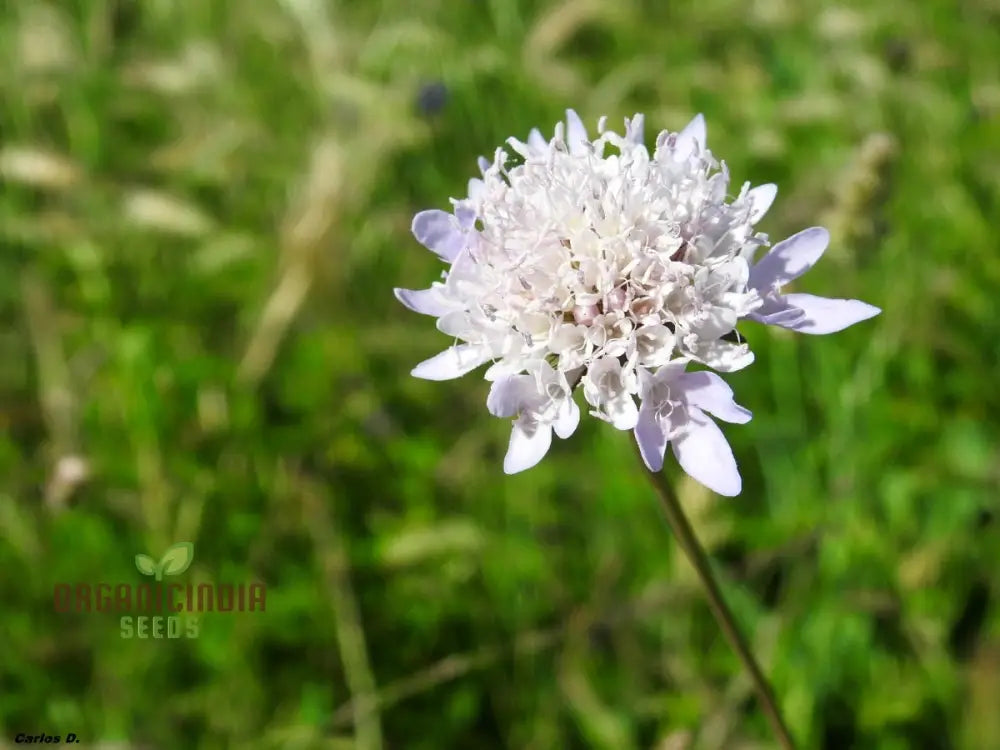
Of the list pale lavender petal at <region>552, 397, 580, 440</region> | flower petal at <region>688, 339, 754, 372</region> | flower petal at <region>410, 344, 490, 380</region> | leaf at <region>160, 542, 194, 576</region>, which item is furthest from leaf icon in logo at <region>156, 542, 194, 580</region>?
flower petal at <region>688, 339, 754, 372</region>

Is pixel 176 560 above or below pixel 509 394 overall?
above

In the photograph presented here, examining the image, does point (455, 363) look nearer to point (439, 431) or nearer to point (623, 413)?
point (623, 413)

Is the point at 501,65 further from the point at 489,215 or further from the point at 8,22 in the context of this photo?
the point at 8,22

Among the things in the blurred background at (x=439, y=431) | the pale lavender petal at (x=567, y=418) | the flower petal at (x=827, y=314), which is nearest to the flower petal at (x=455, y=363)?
the pale lavender petal at (x=567, y=418)

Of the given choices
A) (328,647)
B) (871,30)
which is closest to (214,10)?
(871,30)

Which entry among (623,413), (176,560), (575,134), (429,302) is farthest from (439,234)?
(176,560)

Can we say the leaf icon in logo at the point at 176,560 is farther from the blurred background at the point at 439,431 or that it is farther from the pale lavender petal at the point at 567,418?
the pale lavender petal at the point at 567,418

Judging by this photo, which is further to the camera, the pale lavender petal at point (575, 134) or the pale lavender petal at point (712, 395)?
the pale lavender petal at point (575, 134)
